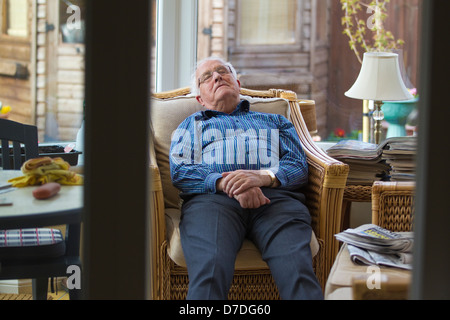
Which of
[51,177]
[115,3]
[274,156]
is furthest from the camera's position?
[274,156]

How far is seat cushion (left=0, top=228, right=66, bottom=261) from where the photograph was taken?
187cm

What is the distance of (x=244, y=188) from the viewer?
2.24m

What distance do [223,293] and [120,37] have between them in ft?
4.05

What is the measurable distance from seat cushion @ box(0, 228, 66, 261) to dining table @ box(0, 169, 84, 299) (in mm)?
20

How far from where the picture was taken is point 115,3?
2.75 feet

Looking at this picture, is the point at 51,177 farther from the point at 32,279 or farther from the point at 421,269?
the point at 421,269

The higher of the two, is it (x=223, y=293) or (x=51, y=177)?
(x=51, y=177)

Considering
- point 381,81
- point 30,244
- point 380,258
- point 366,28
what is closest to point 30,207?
point 30,244

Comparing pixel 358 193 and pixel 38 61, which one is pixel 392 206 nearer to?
pixel 358 193

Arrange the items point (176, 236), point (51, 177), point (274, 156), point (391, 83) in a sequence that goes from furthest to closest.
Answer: point (391, 83)
point (274, 156)
point (176, 236)
point (51, 177)

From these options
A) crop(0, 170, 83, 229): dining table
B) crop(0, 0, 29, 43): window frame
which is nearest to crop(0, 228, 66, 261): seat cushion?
crop(0, 170, 83, 229): dining table

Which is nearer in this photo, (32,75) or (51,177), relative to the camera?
(51,177)
